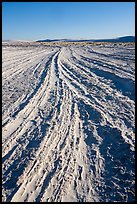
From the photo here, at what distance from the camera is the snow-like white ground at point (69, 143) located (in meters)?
4.95

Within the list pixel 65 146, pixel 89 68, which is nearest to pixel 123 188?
pixel 65 146

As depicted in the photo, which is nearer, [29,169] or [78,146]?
[29,169]

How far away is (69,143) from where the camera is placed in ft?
21.5

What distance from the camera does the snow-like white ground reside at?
16.2ft

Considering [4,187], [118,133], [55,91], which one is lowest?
[4,187]

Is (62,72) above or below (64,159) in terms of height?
above

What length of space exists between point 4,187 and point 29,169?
623mm

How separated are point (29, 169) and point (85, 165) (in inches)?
39.5

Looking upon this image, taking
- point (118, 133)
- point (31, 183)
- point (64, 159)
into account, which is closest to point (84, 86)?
point (118, 133)

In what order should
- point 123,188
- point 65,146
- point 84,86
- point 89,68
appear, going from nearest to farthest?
1. point 123,188
2. point 65,146
3. point 84,86
4. point 89,68

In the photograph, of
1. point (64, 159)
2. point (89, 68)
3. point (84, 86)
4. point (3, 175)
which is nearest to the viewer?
point (3, 175)

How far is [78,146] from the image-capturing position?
6.45 meters

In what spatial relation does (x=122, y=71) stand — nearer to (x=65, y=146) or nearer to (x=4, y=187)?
(x=65, y=146)

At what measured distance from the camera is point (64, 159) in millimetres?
5859
